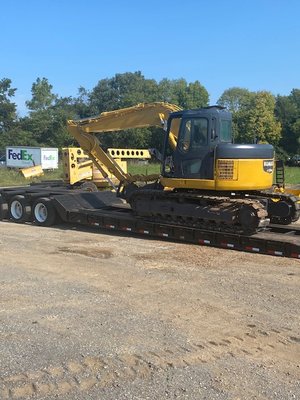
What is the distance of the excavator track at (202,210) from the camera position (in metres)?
9.97

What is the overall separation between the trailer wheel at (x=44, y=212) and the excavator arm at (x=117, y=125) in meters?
1.79

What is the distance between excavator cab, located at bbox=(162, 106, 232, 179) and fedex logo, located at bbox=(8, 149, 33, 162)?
119 ft

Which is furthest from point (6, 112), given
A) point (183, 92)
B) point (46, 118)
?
point (183, 92)

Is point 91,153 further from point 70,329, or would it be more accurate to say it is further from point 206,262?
point 70,329

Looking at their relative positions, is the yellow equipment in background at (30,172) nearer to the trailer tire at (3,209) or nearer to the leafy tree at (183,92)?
the trailer tire at (3,209)

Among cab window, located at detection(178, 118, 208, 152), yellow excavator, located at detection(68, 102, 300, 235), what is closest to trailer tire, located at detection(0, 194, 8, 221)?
yellow excavator, located at detection(68, 102, 300, 235)

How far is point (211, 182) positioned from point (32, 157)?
36.7 m

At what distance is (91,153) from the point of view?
1395 centimetres

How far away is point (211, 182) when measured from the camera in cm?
1056

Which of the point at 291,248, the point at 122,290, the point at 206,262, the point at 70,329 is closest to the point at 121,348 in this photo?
the point at 70,329

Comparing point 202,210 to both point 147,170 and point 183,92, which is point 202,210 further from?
point 183,92

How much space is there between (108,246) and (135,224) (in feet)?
4.01

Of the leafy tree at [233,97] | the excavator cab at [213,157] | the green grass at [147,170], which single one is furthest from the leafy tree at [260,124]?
the excavator cab at [213,157]

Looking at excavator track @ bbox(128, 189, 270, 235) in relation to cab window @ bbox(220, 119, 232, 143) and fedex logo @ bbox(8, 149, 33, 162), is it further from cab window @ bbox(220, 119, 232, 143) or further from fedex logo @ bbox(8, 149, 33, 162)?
fedex logo @ bbox(8, 149, 33, 162)
